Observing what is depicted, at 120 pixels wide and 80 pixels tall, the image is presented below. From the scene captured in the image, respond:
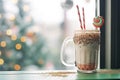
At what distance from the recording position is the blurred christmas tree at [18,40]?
1373mm

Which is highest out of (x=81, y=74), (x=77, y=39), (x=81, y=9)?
(x=81, y=9)

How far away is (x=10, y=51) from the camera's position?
1.38m

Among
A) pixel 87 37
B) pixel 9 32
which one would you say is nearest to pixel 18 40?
pixel 9 32

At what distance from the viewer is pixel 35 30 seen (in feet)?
4.59

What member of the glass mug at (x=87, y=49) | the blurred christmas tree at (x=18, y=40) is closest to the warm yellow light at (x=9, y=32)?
the blurred christmas tree at (x=18, y=40)

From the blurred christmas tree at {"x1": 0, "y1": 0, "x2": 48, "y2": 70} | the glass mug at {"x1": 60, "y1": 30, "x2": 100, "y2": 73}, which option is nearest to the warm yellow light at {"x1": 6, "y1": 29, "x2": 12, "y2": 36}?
the blurred christmas tree at {"x1": 0, "y1": 0, "x2": 48, "y2": 70}

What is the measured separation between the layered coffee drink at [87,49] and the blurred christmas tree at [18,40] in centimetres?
29

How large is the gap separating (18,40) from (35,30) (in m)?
0.12

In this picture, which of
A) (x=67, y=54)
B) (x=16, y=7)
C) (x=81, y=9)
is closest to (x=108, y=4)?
(x=81, y=9)

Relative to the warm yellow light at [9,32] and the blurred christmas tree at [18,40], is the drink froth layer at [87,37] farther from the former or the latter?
the warm yellow light at [9,32]

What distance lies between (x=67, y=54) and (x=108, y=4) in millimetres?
377

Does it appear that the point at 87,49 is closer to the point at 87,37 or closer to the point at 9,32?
the point at 87,37

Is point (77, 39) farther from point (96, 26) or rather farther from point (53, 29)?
point (53, 29)

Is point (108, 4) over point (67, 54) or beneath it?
over
